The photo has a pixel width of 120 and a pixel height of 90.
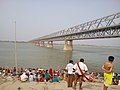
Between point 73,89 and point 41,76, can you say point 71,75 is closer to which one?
point 73,89

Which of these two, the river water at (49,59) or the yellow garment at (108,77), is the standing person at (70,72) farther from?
the river water at (49,59)

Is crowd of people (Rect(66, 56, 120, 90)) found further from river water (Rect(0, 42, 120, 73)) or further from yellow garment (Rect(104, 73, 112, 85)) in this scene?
river water (Rect(0, 42, 120, 73))

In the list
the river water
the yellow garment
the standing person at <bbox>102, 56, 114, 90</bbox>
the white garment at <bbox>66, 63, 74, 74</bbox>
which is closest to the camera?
the standing person at <bbox>102, 56, 114, 90</bbox>

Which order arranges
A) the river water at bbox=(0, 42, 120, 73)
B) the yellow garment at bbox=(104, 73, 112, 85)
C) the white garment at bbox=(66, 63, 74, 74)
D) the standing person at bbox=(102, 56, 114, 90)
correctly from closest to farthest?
the standing person at bbox=(102, 56, 114, 90)
the yellow garment at bbox=(104, 73, 112, 85)
the white garment at bbox=(66, 63, 74, 74)
the river water at bbox=(0, 42, 120, 73)

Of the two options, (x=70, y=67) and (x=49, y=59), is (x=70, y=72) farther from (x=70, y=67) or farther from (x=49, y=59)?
(x=49, y=59)

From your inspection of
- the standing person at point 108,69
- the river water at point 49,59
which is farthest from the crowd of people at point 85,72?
the river water at point 49,59

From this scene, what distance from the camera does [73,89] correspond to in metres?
8.48

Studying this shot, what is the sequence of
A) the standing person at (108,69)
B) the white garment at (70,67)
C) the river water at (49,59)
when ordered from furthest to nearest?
the river water at (49,59) < the white garment at (70,67) < the standing person at (108,69)

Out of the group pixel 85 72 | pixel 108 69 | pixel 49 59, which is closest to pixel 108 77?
pixel 108 69

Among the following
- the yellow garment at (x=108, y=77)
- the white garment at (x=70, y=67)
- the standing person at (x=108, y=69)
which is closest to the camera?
the standing person at (x=108, y=69)

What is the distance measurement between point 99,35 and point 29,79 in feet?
106

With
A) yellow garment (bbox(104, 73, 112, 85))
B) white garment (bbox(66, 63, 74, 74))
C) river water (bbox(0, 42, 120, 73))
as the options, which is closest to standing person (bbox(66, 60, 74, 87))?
white garment (bbox(66, 63, 74, 74))

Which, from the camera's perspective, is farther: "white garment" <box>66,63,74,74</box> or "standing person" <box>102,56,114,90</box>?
"white garment" <box>66,63,74,74</box>

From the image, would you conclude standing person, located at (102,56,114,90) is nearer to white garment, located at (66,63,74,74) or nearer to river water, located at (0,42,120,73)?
→ white garment, located at (66,63,74,74)
